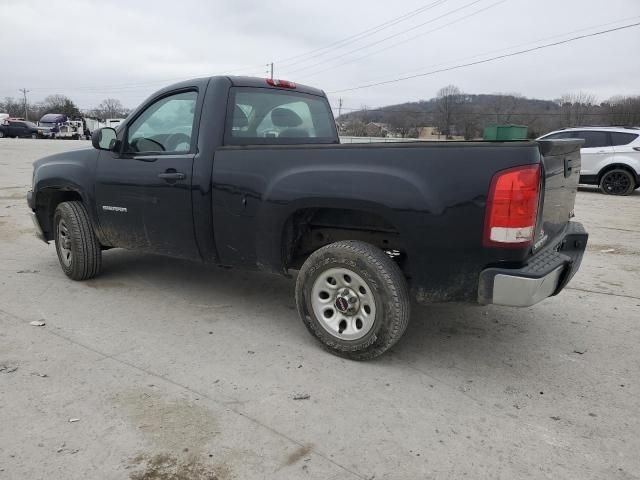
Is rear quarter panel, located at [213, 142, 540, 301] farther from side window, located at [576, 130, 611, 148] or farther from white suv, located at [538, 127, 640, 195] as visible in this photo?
side window, located at [576, 130, 611, 148]

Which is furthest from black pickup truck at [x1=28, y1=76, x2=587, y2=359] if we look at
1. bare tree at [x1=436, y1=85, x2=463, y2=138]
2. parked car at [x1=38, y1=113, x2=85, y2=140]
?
parked car at [x1=38, y1=113, x2=85, y2=140]

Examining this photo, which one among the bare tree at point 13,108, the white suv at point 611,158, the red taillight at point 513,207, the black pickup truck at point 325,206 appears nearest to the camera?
the red taillight at point 513,207

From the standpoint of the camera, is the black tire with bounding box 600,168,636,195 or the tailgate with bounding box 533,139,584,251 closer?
the tailgate with bounding box 533,139,584,251

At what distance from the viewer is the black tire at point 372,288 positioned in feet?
9.86

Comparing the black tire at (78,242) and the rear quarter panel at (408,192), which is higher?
the rear quarter panel at (408,192)

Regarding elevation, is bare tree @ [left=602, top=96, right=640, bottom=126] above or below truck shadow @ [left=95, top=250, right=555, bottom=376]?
above

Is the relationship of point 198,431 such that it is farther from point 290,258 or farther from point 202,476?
point 290,258

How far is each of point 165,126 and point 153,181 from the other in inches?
19.8

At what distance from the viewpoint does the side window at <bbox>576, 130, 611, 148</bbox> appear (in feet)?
41.0

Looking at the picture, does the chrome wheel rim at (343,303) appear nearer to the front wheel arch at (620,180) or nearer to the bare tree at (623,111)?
the front wheel arch at (620,180)

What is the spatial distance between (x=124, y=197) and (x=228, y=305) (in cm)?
126

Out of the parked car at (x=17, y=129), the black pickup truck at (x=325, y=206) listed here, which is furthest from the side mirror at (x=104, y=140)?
the parked car at (x=17, y=129)

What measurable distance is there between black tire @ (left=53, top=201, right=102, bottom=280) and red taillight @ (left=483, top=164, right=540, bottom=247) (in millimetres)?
3643

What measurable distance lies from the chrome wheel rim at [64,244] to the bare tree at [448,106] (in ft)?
70.9
